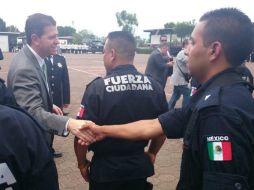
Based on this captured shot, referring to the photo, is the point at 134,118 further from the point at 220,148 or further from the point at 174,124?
the point at 220,148

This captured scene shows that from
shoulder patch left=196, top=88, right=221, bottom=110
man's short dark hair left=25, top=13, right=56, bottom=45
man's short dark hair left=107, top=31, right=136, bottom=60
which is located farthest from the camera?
man's short dark hair left=25, top=13, right=56, bottom=45

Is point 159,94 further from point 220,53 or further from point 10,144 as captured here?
point 10,144

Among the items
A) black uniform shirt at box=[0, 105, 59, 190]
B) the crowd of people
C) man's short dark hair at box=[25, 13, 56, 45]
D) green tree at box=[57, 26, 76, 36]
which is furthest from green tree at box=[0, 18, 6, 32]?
black uniform shirt at box=[0, 105, 59, 190]

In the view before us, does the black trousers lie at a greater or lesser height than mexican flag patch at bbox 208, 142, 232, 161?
lesser

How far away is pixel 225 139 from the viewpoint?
1446mm

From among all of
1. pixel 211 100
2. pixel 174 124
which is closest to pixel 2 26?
pixel 174 124

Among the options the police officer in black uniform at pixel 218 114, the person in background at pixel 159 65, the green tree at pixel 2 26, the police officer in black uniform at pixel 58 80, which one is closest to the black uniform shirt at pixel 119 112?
the police officer in black uniform at pixel 218 114

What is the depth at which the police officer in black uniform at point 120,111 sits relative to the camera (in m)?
2.65

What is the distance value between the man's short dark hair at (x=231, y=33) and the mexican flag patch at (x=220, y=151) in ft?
1.75

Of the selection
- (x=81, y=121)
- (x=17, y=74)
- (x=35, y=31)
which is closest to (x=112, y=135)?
(x=81, y=121)

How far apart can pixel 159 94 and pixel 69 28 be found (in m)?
107

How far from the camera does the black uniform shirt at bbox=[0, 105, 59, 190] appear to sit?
4.56 feet

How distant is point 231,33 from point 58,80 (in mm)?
5189

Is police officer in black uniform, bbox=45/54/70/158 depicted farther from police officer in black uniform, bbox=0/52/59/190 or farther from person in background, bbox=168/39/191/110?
police officer in black uniform, bbox=0/52/59/190
